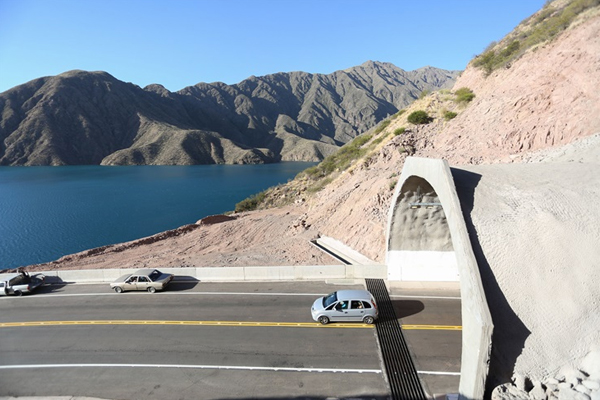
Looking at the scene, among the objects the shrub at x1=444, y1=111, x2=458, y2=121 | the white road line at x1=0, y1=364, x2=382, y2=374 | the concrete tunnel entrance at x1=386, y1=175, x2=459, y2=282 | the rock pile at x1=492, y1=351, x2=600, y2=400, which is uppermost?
the shrub at x1=444, y1=111, x2=458, y2=121

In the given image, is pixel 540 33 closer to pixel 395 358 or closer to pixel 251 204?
pixel 395 358

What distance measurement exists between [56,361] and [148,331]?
2.97m

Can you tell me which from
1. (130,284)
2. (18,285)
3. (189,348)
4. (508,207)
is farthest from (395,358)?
(18,285)

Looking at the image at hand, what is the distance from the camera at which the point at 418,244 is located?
15.8 m

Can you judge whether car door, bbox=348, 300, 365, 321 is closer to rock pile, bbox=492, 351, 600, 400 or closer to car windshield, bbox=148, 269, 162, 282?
rock pile, bbox=492, 351, 600, 400

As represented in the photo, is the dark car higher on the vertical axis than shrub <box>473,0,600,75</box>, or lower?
lower

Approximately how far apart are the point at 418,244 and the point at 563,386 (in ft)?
30.4

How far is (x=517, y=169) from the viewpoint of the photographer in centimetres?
1137

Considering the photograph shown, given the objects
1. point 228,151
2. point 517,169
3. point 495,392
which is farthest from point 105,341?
point 228,151

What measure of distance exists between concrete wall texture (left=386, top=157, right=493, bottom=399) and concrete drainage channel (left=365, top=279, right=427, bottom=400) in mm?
1683

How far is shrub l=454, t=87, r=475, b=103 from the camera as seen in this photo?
31.5 meters

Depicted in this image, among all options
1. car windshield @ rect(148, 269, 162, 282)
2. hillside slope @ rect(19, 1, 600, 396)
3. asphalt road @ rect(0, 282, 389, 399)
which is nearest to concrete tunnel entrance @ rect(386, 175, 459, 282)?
hillside slope @ rect(19, 1, 600, 396)

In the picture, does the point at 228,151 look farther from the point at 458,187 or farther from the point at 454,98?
the point at 458,187

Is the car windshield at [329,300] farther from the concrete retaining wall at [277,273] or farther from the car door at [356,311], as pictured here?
the concrete retaining wall at [277,273]
